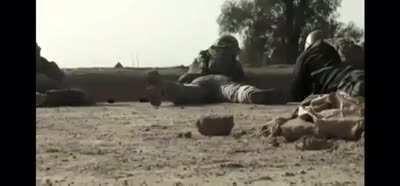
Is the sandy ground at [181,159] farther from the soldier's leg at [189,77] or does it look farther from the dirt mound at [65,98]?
the soldier's leg at [189,77]

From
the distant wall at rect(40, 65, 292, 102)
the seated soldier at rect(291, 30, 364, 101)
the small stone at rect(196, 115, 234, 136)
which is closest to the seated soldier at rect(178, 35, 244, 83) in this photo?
the distant wall at rect(40, 65, 292, 102)

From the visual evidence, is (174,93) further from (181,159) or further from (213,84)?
(181,159)

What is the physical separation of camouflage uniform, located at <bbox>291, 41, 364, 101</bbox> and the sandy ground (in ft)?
13.6

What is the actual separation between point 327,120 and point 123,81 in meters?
15.0

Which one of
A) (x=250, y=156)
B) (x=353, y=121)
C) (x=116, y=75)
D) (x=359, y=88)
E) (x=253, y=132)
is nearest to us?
(x=250, y=156)

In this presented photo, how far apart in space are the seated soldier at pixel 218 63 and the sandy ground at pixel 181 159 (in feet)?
34.6

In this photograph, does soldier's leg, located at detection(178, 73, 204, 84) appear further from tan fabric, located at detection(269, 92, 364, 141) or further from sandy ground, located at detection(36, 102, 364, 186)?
tan fabric, located at detection(269, 92, 364, 141)

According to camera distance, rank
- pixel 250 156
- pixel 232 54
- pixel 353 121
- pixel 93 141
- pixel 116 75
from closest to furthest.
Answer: pixel 250 156
pixel 353 121
pixel 93 141
pixel 232 54
pixel 116 75

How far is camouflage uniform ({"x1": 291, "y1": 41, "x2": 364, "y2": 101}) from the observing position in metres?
12.9

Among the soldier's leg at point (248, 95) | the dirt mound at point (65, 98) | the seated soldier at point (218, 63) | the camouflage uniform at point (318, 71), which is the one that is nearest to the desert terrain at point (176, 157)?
the camouflage uniform at point (318, 71)
